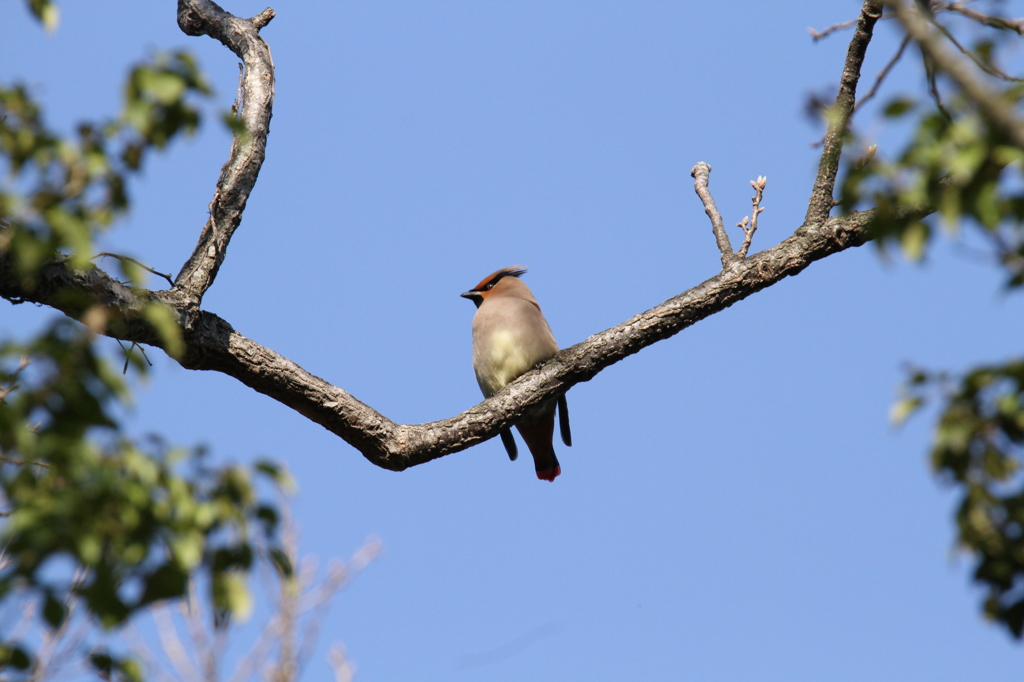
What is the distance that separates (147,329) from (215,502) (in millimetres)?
1698

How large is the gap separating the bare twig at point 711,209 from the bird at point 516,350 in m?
1.28

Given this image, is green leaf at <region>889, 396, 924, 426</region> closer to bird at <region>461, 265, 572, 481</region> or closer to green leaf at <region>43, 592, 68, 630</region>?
green leaf at <region>43, 592, 68, 630</region>

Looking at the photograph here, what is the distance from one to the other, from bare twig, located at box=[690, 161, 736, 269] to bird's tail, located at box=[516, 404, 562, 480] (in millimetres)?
1653

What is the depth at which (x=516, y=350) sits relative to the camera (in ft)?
17.2

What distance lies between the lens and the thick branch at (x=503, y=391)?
141 inches

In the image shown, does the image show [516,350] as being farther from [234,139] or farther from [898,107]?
[898,107]

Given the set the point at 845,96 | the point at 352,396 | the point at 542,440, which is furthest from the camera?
the point at 542,440

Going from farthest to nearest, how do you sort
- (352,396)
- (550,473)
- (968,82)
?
1. (550,473)
2. (352,396)
3. (968,82)

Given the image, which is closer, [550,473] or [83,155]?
[83,155]

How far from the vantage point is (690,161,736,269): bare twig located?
415 cm

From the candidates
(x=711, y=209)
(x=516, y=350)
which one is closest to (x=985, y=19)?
(x=711, y=209)

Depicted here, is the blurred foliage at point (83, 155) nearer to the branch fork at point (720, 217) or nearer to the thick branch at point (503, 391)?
the thick branch at point (503, 391)

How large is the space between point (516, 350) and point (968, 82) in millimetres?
3867

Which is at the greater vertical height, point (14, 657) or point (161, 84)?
point (161, 84)
